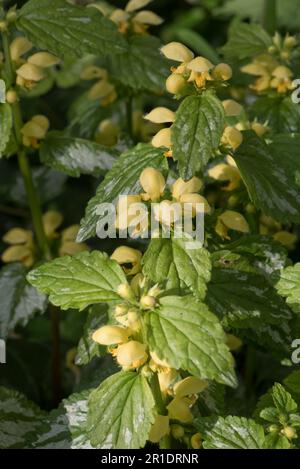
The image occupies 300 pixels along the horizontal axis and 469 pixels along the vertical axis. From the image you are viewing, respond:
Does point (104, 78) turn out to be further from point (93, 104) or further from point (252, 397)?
point (252, 397)

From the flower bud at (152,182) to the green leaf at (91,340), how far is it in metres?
0.24

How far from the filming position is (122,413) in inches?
43.3

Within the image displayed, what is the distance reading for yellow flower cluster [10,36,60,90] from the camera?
1458 mm

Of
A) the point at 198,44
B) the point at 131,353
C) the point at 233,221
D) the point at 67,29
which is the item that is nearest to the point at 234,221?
the point at 233,221

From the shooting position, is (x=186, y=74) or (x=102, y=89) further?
(x=102, y=89)

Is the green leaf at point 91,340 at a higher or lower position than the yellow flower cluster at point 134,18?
lower

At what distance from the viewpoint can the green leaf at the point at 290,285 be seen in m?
1.20

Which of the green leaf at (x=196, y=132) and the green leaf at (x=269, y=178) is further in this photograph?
the green leaf at (x=269, y=178)

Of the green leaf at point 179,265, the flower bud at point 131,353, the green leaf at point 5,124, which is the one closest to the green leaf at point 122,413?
the flower bud at point 131,353

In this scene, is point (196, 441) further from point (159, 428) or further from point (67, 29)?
point (67, 29)

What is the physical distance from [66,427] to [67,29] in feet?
2.24

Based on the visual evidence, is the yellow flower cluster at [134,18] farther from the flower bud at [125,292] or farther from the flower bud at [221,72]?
the flower bud at [125,292]

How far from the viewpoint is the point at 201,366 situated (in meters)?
1.01
